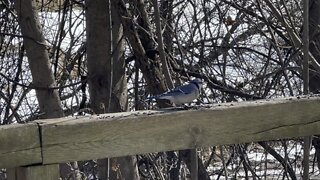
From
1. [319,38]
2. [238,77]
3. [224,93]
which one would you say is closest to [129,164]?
[224,93]

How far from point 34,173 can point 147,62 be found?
117 inches

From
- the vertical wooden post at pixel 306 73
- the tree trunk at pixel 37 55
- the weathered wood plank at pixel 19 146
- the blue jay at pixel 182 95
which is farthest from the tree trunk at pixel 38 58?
the weathered wood plank at pixel 19 146

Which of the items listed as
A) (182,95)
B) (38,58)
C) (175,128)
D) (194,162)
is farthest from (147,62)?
(175,128)

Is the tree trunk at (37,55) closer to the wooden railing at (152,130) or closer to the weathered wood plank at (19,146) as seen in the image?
the wooden railing at (152,130)

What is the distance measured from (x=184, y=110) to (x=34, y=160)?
0.56m

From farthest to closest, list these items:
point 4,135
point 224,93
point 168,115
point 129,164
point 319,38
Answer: point 319,38, point 224,93, point 129,164, point 168,115, point 4,135

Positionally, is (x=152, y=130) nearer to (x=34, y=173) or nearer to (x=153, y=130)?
(x=153, y=130)

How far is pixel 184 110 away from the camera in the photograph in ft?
8.29

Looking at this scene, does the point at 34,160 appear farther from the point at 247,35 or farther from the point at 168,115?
the point at 247,35

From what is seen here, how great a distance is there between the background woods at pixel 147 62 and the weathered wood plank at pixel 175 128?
5.74 feet

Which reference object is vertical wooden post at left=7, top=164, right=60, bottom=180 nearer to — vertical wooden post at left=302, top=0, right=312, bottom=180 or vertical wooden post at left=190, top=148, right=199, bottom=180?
vertical wooden post at left=190, top=148, right=199, bottom=180

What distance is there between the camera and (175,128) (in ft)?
8.15

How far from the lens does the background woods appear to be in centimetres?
505

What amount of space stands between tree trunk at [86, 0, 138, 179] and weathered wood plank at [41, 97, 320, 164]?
7.66 ft
